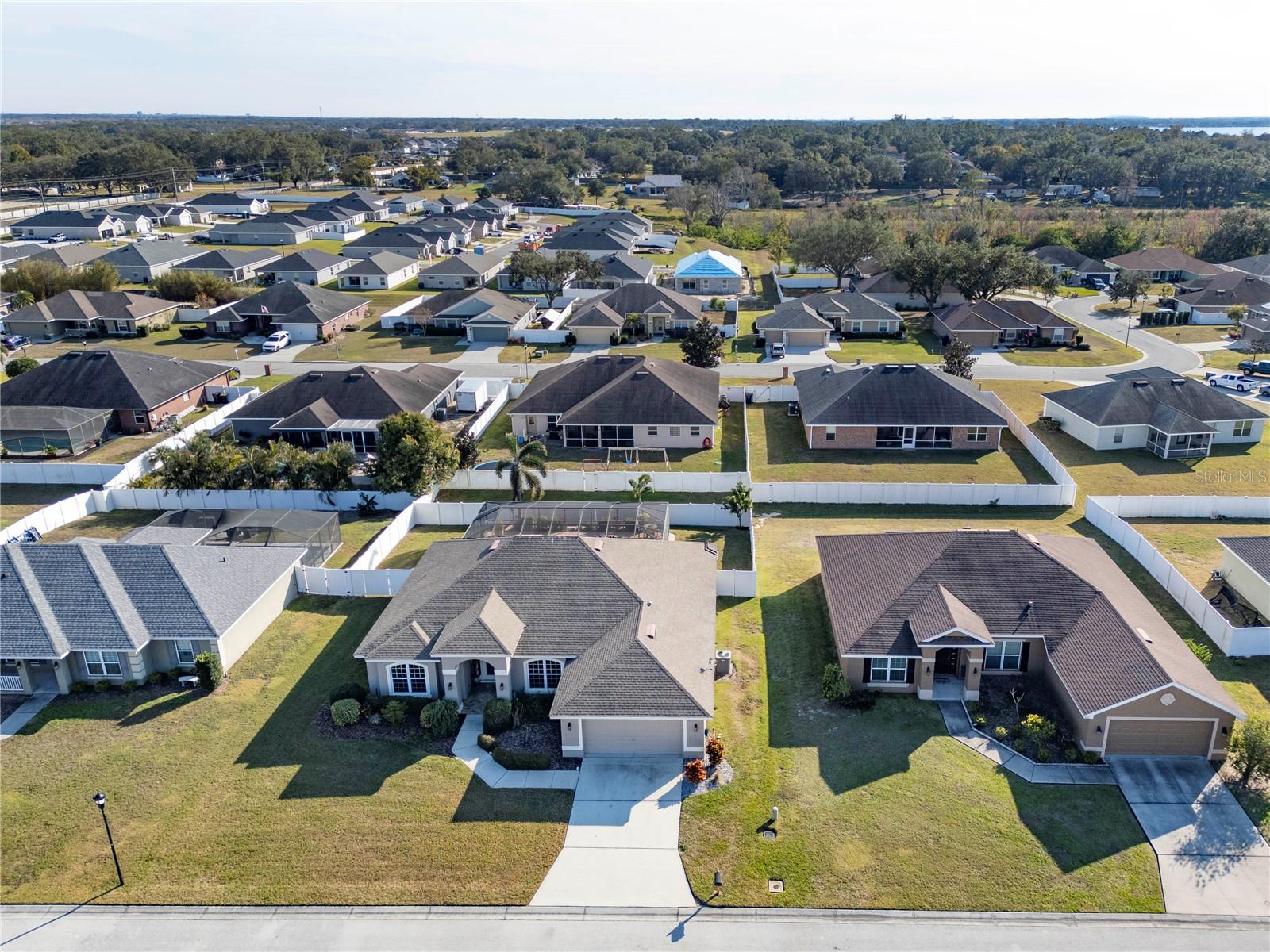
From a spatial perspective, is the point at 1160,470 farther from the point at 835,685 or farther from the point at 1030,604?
the point at 835,685

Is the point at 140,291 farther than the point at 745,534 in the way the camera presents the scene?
Yes

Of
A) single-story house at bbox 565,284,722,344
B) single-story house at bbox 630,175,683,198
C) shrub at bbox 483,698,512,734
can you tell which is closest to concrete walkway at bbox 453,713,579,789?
shrub at bbox 483,698,512,734

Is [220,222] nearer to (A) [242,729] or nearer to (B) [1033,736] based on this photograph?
(A) [242,729]

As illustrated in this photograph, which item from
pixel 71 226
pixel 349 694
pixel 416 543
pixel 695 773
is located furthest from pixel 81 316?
pixel 695 773

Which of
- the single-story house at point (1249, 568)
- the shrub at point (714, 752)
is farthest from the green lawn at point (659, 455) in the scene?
the shrub at point (714, 752)

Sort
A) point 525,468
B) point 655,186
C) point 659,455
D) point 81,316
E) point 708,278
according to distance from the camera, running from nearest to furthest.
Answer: point 525,468
point 659,455
point 81,316
point 708,278
point 655,186

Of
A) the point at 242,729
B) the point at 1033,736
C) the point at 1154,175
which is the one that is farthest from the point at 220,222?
the point at 1154,175
